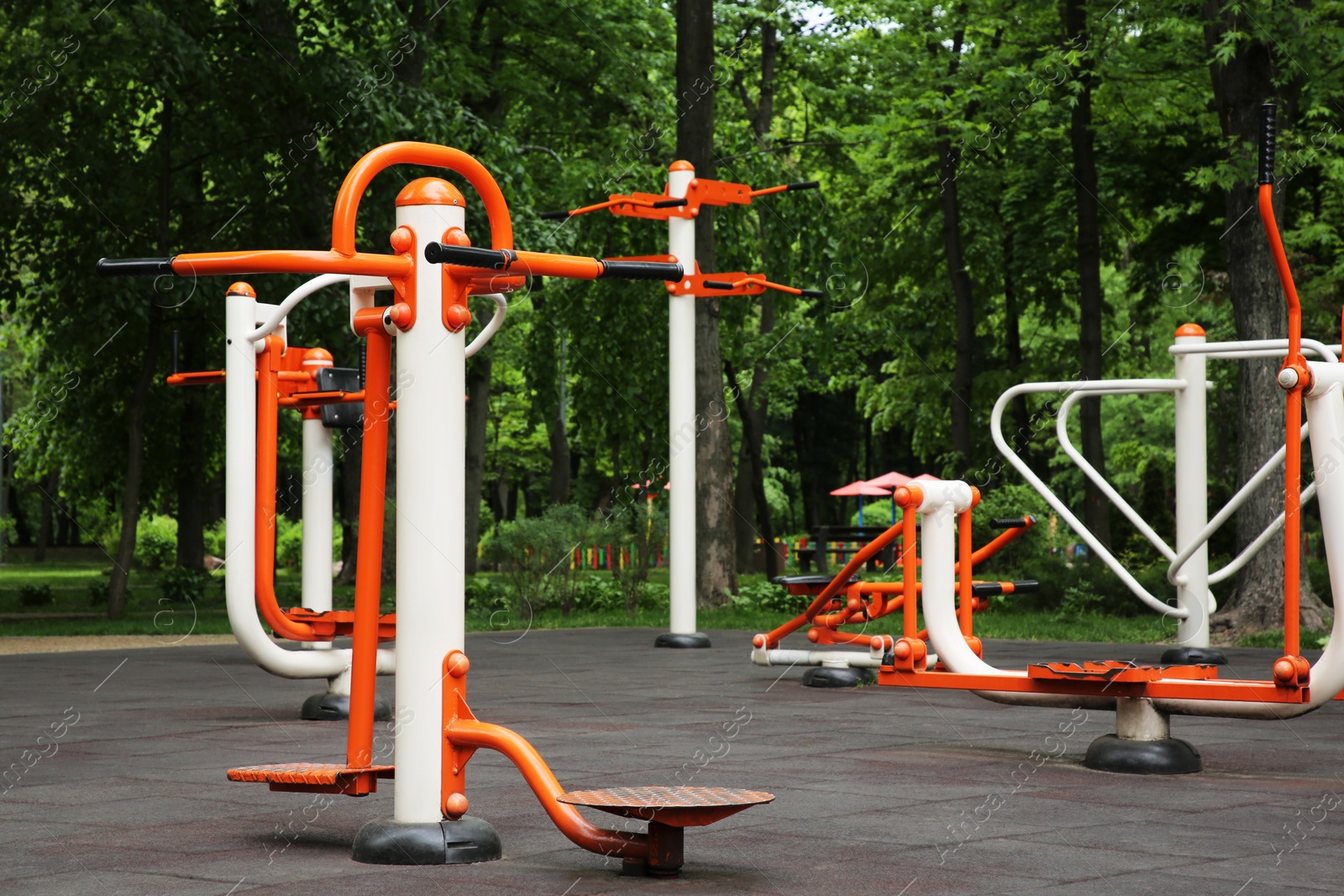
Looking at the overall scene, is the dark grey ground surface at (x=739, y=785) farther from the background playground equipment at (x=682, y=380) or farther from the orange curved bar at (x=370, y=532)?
the background playground equipment at (x=682, y=380)

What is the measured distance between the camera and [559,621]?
18.3 meters

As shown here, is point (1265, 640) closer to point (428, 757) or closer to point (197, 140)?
point (428, 757)

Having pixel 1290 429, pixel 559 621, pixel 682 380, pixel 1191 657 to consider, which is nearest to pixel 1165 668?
pixel 1290 429

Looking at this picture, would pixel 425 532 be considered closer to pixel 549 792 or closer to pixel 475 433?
pixel 549 792

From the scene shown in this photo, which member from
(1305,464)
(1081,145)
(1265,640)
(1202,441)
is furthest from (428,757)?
(1305,464)

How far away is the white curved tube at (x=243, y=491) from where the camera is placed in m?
7.70

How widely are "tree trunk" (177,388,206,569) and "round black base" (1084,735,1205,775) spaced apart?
19083 millimetres

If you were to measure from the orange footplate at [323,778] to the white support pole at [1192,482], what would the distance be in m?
7.76

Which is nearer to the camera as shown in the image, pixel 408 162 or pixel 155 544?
pixel 408 162

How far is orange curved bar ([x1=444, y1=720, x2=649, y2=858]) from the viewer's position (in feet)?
15.2

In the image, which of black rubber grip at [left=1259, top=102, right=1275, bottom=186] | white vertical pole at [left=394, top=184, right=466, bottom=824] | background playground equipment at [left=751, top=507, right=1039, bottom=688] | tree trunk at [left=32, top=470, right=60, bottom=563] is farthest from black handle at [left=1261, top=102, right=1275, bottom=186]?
tree trunk at [left=32, top=470, right=60, bottom=563]

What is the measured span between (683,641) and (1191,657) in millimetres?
4853

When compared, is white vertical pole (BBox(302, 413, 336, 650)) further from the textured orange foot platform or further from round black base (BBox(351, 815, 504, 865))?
the textured orange foot platform

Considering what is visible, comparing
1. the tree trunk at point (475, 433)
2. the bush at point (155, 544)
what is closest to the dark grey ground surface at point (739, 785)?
the tree trunk at point (475, 433)
